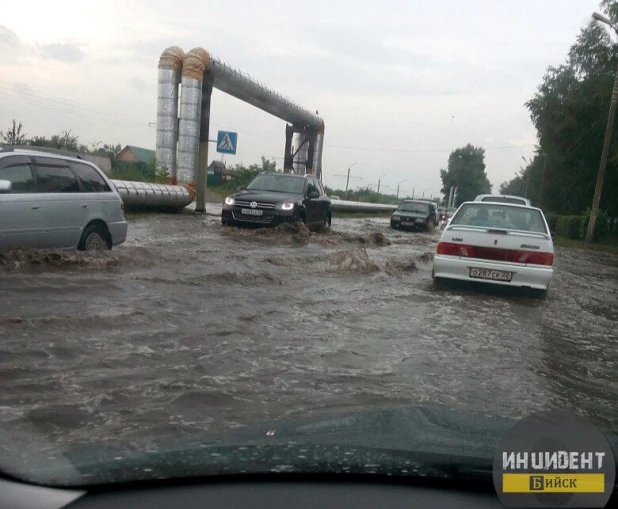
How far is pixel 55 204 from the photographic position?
8281 mm

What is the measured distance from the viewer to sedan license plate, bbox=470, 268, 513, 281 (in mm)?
8938

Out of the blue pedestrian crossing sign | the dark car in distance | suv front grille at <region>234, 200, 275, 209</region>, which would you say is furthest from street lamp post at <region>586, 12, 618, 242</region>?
suv front grille at <region>234, 200, 275, 209</region>

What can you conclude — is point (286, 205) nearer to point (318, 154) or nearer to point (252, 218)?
point (252, 218)

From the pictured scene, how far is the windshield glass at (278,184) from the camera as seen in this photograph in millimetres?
17172

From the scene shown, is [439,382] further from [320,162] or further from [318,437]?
[320,162]

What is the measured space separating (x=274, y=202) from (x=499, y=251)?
8.04 meters

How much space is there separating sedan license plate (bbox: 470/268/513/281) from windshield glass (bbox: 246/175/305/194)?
8.59m

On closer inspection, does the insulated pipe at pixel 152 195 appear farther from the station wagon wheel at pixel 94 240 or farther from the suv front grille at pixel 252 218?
the station wagon wheel at pixel 94 240

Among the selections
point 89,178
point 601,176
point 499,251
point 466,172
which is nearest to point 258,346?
point 499,251

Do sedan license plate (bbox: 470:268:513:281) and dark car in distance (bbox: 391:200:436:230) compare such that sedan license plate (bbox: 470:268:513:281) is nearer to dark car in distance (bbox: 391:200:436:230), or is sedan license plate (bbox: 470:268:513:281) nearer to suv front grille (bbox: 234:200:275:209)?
suv front grille (bbox: 234:200:275:209)

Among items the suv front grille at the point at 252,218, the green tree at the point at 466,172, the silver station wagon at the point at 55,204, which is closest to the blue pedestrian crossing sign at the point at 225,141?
the suv front grille at the point at 252,218

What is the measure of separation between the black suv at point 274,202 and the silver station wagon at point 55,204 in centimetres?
659

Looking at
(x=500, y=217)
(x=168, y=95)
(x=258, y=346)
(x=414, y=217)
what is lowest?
(x=258, y=346)

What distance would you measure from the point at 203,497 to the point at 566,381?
4340 mm
